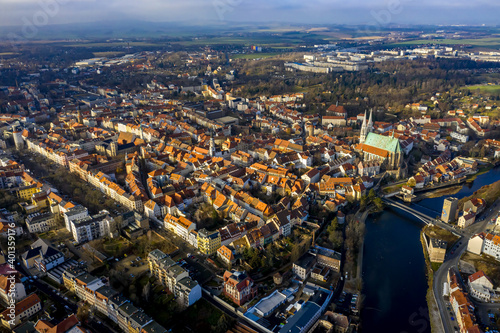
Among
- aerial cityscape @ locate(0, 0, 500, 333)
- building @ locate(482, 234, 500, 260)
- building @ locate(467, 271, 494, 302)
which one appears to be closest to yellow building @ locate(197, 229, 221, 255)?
aerial cityscape @ locate(0, 0, 500, 333)

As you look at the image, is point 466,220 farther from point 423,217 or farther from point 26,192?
point 26,192

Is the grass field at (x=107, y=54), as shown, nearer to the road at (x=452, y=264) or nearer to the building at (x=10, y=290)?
the building at (x=10, y=290)

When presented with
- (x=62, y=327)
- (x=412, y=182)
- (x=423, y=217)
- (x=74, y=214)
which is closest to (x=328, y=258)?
(x=423, y=217)

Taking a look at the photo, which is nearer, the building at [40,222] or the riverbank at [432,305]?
the riverbank at [432,305]

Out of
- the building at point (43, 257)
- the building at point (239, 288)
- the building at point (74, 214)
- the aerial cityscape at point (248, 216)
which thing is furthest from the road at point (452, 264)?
the building at point (74, 214)

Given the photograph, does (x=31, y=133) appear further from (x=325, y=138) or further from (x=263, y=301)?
(x=263, y=301)

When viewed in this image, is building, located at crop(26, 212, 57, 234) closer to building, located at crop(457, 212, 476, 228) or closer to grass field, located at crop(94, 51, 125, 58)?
building, located at crop(457, 212, 476, 228)
